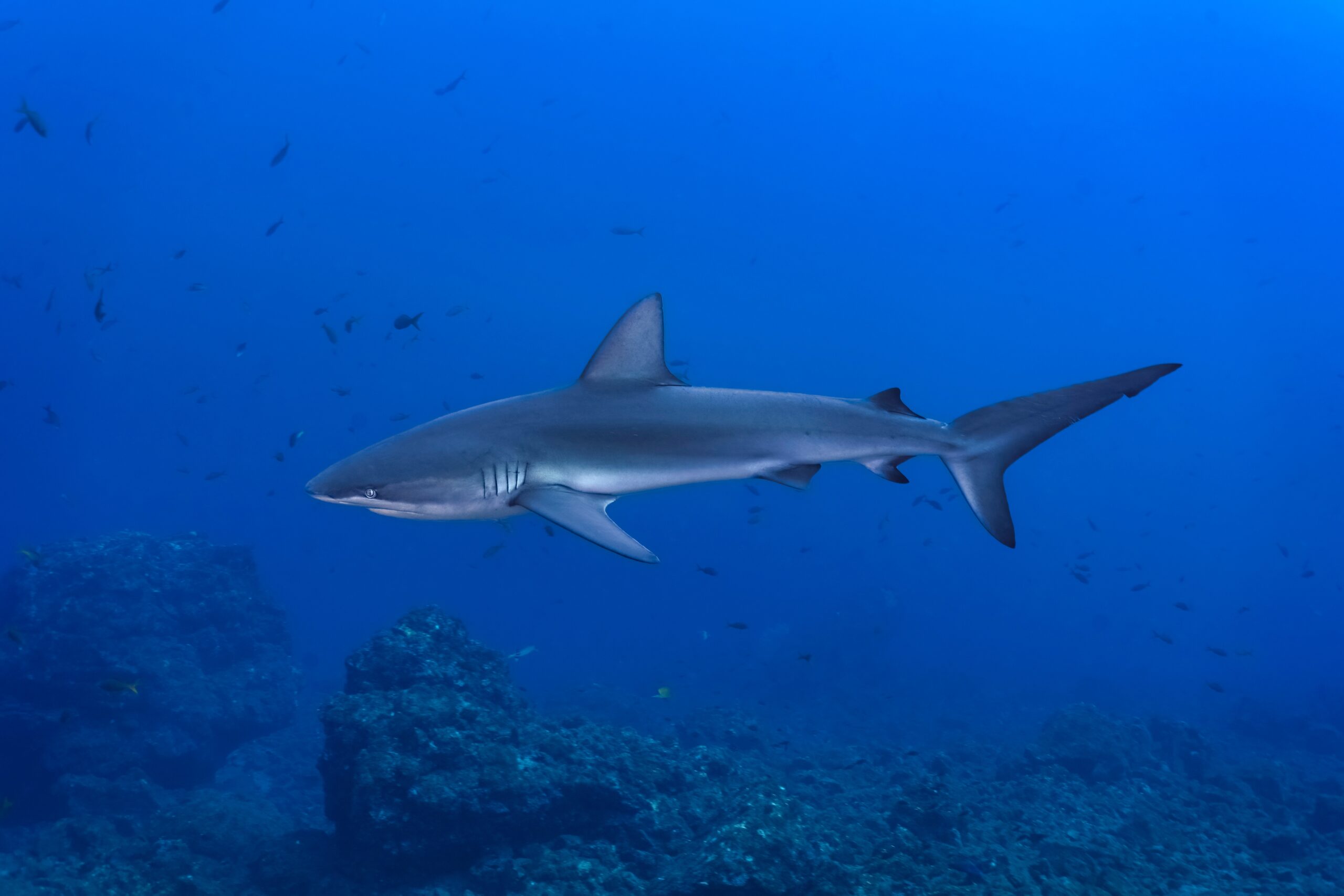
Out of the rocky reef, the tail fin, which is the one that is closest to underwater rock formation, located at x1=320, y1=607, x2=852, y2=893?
the rocky reef

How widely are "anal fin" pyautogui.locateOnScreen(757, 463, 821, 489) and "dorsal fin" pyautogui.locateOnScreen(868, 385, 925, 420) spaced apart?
19.9 inches

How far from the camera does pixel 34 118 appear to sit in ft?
47.9

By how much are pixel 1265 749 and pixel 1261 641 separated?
92.2m

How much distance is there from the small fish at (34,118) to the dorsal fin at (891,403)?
17.9m

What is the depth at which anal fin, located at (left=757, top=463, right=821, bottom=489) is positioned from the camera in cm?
339

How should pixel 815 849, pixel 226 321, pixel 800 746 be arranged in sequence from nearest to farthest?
pixel 815 849, pixel 800 746, pixel 226 321

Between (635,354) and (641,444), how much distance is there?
624 mm

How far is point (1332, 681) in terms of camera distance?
52.9m

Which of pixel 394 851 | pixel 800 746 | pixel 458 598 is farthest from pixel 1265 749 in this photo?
pixel 458 598

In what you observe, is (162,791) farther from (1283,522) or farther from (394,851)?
(1283,522)

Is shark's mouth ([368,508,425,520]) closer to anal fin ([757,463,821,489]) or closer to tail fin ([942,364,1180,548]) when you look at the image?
anal fin ([757,463,821,489])

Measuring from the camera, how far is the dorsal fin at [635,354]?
359 cm

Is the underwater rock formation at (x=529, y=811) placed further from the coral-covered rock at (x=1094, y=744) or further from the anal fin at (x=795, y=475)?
the coral-covered rock at (x=1094, y=744)

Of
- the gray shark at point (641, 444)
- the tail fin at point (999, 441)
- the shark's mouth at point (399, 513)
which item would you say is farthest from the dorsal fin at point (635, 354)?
the tail fin at point (999, 441)
